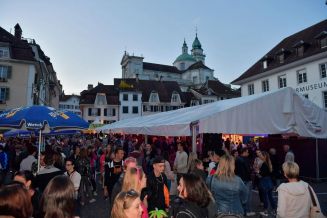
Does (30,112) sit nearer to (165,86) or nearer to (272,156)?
(272,156)

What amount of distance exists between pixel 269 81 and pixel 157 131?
2596 centimetres

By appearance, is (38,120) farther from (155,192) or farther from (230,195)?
(230,195)

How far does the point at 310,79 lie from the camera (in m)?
27.7

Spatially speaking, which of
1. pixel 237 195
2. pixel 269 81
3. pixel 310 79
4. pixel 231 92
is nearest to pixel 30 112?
pixel 237 195

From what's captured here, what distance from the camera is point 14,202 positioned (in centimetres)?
242

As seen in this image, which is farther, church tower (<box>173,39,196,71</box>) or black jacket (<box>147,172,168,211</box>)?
church tower (<box>173,39,196,71</box>)

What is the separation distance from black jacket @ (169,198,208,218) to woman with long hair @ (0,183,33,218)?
156 centimetres

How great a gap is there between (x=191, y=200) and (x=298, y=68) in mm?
30253

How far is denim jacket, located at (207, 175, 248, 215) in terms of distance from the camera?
4.29 metres

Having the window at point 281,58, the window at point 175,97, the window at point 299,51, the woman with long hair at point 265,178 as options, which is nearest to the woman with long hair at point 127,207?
the woman with long hair at point 265,178

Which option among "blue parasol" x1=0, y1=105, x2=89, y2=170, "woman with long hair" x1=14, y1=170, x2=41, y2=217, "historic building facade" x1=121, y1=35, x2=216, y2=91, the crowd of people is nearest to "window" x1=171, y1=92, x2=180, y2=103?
"historic building facade" x1=121, y1=35, x2=216, y2=91

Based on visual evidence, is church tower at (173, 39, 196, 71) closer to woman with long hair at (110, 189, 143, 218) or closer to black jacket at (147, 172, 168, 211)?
black jacket at (147, 172, 168, 211)

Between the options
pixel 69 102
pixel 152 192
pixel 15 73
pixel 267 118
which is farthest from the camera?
pixel 69 102

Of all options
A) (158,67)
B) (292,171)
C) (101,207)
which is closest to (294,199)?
(292,171)
